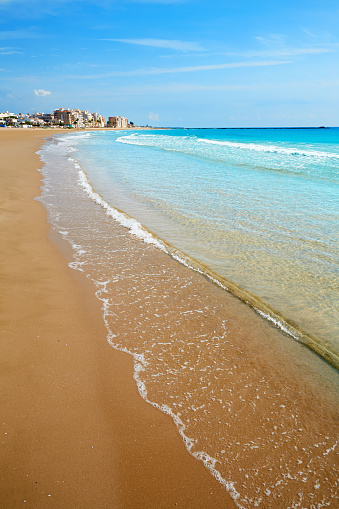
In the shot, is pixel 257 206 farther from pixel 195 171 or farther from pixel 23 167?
pixel 23 167

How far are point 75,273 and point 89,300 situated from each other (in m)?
0.99

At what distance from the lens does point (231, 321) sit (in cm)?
411

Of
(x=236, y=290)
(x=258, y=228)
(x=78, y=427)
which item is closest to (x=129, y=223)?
(x=258, y=228)

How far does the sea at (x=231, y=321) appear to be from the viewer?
7.82 feet

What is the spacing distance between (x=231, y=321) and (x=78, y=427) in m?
2.18

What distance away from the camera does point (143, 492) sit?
2.13 meters

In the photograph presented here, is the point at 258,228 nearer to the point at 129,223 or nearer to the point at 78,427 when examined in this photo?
the point at 129,223

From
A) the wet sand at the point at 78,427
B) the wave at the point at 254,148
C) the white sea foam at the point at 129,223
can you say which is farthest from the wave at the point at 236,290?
the wave at the point at 254,148

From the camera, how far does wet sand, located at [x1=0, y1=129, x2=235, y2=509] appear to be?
2113 mm

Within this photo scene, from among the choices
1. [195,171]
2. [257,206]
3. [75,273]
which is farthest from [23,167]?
[75,273]

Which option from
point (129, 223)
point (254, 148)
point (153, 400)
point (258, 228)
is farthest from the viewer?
point (254, 148)

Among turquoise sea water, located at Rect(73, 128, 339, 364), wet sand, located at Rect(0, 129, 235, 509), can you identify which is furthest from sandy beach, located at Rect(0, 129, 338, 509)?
turquoise sea water, located at Rect(73, 128, 339, 364)

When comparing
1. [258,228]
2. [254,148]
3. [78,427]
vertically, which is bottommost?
[78,427]

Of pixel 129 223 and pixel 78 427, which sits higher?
pixel 129 223
